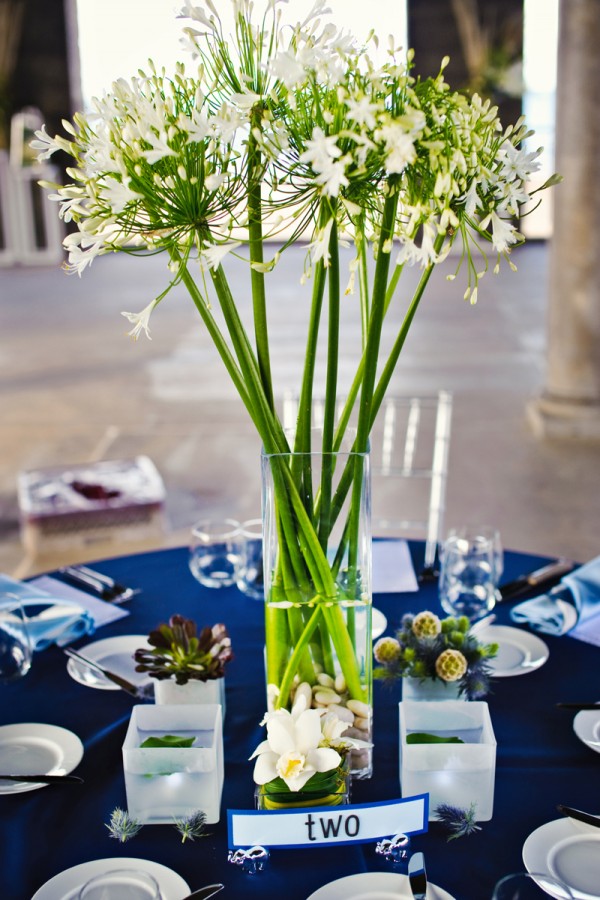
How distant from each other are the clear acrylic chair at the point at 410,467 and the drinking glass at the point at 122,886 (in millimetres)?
952

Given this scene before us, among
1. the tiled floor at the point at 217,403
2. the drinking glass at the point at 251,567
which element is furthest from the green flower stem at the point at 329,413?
the tiled floor at the point at 217,403

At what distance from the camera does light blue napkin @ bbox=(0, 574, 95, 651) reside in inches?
67.3

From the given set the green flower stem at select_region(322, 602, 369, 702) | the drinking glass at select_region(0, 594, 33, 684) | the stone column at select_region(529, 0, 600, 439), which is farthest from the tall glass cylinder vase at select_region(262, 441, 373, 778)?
the stone column at select_region(529, 0, 600, 439)

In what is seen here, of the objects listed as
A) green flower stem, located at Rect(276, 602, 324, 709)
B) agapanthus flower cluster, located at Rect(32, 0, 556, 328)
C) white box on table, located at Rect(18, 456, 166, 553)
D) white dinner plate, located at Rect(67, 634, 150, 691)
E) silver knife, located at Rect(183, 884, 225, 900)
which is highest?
agapanthus flower cluster, located at Rect(32, 0, 556, 328)

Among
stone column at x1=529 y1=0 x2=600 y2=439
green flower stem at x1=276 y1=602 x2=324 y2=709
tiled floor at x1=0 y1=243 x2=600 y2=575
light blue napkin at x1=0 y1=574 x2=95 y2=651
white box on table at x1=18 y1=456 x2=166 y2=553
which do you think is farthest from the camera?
stone column at x1=529 y1=0 x2=600 y2=439

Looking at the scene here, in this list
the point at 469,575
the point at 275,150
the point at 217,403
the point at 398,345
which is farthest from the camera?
the point at 217,403

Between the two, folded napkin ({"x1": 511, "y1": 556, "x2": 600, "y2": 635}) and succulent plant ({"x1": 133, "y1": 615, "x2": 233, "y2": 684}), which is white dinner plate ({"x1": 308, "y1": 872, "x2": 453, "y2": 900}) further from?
folded napkin ({"x1": 511, "y1": 556, "x2": 600, "y2": 635})

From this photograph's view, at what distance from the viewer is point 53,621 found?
1.74m

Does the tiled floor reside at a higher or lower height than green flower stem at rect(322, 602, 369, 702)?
lower

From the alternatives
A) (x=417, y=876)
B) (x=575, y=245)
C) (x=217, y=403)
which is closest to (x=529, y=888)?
(x=417, y=876)

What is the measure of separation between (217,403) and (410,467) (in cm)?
255

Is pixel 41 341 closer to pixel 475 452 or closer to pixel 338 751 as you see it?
pixel 475 452

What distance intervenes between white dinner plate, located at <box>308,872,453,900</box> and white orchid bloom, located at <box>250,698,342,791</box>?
4.4 inches

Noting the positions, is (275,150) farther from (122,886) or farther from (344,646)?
(122,886)
